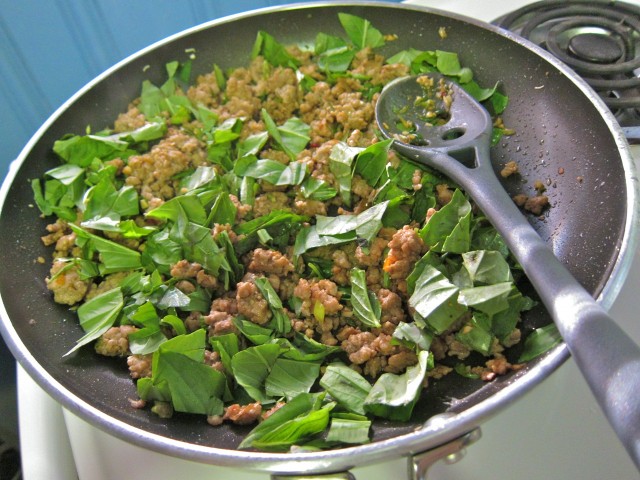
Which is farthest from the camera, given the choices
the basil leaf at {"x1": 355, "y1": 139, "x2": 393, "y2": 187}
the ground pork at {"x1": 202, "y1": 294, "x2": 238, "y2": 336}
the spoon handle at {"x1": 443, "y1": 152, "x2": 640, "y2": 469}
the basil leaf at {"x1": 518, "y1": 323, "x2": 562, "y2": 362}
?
the basil leaf at {"x1": 355, "y1": 139, "x2": 393, "y2": 187}

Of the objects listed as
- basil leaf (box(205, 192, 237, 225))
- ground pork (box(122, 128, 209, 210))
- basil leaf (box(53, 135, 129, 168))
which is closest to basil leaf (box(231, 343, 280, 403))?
basil leaf (box(205, 192, 237, 225))

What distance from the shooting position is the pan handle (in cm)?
60

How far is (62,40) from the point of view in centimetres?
125

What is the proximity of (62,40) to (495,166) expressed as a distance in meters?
0.93

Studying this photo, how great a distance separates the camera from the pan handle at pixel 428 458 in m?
0.60

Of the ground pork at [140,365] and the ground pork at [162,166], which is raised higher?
the ground pork at [162,166]

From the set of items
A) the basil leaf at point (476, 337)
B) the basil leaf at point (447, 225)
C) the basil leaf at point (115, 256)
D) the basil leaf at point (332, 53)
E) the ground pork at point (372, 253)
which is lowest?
the basil leaf at point (476, 337)

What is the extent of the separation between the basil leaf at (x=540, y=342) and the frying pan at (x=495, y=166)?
0.02 metres

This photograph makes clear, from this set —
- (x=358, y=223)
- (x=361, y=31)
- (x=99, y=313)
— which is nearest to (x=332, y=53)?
(x=361, y=31)

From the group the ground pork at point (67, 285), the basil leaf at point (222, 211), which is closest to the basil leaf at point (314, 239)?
the basil leaf at point (222, 211)

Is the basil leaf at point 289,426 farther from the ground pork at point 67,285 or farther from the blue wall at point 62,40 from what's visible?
the blue wall at point 62,40

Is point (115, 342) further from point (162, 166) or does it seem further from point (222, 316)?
point (162, 166)

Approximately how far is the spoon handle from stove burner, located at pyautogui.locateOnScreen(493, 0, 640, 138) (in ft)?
1.34

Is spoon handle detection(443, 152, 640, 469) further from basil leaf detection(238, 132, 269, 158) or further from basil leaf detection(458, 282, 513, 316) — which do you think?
basil leaf detection(238, 132, 269, 158)
